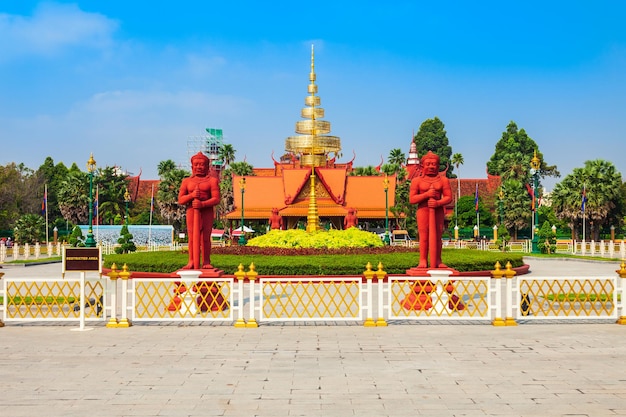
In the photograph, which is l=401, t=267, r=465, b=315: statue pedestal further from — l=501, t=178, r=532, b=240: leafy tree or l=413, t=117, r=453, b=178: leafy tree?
l=413, t=117, r=453, b=178: leafy tree

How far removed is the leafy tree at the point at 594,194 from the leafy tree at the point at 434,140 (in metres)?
38.4

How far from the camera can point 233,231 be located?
51.2 m

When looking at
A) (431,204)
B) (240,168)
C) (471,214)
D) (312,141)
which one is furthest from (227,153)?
(431,204)

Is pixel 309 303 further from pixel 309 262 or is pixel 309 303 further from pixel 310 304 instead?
pixel 309 262

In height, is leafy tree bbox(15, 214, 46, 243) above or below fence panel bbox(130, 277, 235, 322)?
above

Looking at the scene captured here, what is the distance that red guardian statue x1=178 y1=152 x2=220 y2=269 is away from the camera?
14344mm

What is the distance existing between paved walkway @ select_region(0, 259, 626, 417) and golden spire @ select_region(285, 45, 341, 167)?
2569 cm

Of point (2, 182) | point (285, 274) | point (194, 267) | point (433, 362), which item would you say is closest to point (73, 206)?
point (2, 182)

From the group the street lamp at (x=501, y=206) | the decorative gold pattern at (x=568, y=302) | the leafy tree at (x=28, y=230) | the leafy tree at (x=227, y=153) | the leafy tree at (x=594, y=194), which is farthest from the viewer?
the leafy tree at (x=227, y=153)

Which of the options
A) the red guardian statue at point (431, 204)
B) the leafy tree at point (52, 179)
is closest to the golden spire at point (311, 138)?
the red guardian statue at point (431, 204)

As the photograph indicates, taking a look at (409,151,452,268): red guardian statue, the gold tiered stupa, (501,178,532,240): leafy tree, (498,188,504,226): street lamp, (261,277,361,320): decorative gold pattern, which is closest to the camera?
(261,277,361,320): decorative gold pattern

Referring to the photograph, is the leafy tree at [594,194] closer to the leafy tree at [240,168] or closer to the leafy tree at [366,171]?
the leafy tree at [366,171]

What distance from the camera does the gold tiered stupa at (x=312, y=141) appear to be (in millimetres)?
31812

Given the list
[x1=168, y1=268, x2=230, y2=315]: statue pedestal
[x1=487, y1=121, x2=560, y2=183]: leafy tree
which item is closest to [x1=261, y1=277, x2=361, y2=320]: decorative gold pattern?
[x1=168, y1=268, x2=230, y2=315]: statue pedestal
